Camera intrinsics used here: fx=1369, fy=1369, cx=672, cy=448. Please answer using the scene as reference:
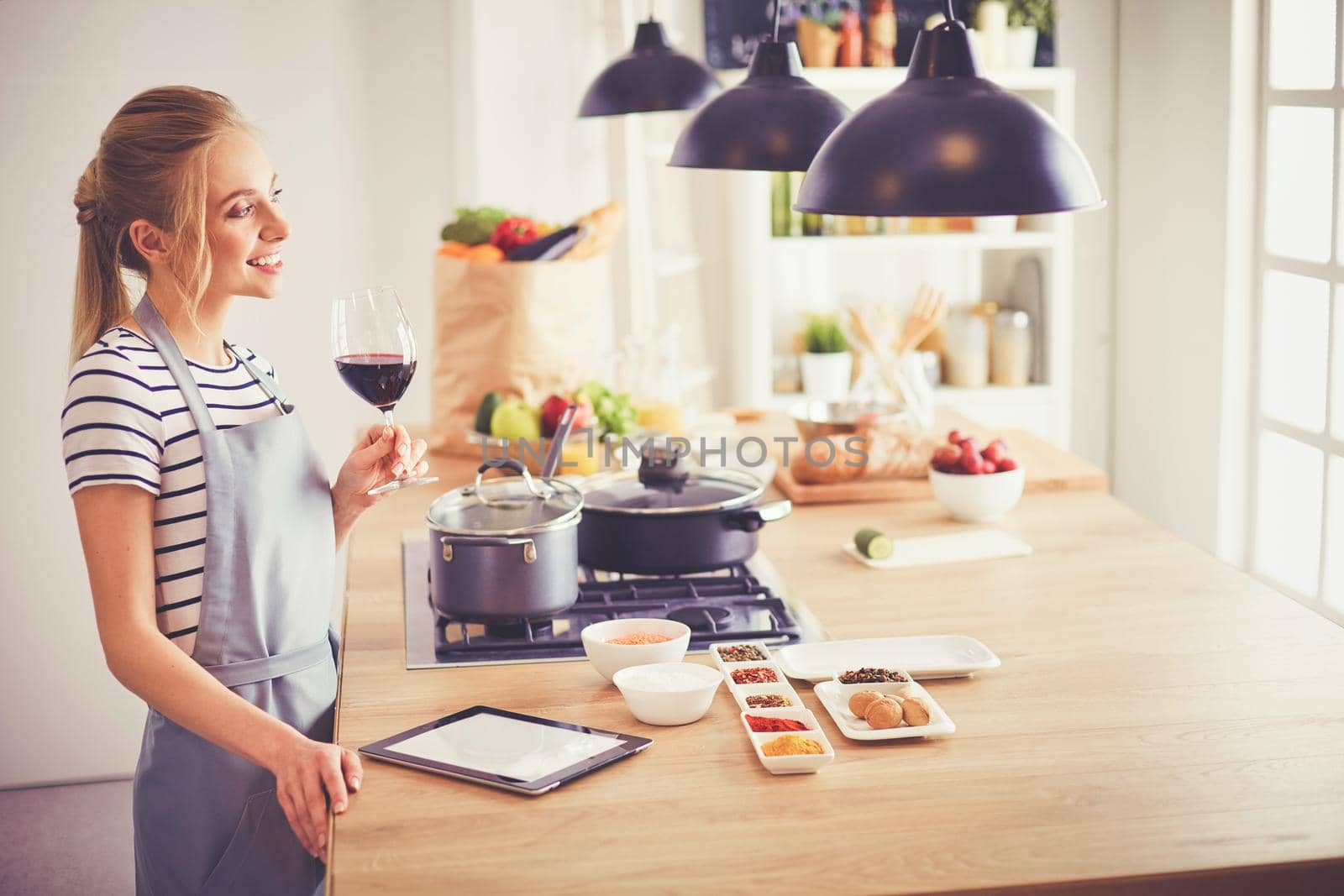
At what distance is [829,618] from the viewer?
2.02 m

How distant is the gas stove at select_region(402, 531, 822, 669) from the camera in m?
1.89

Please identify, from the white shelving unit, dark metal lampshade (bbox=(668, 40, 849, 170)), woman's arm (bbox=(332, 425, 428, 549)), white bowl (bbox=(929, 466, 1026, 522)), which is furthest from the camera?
the white shelving unit

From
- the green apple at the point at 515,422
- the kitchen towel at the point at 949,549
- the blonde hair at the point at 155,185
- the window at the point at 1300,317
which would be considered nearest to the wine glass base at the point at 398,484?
the blonde hair at the point at 155,185

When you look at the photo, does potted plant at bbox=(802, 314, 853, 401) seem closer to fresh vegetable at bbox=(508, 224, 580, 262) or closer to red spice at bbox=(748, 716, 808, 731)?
fresh vegetable at bbox=(508, 224, 580, 262)

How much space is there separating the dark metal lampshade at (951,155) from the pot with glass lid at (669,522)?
64 centimetres

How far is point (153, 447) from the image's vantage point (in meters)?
1.62

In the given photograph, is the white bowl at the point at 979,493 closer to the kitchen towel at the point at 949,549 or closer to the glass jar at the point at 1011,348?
the kitchen towel at the point at 949,549

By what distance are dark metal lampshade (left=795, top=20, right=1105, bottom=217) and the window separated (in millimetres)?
2257

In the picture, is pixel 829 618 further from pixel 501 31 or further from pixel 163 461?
pixel 501 31

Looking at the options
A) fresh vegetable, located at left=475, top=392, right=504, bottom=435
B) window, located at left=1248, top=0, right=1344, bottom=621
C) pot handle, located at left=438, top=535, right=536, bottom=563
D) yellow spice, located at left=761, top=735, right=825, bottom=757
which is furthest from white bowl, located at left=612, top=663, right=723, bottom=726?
window, located at left=1248, top=0, right=1344, bottom=621

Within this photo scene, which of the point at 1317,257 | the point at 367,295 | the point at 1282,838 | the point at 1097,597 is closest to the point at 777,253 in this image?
the point at 1317,257

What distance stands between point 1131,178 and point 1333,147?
122 cm

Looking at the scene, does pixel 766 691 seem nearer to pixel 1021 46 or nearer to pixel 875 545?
pixel 875 545

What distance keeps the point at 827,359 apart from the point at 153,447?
3122 millimetres
